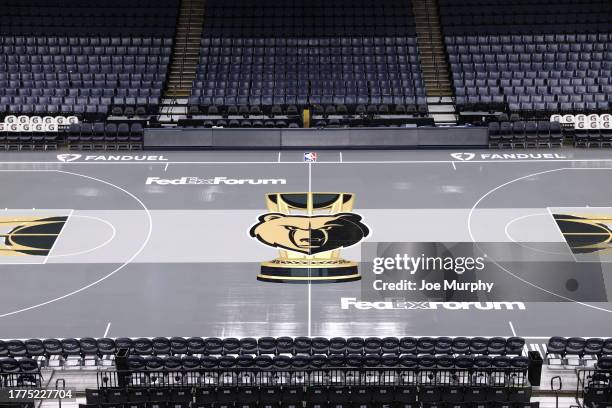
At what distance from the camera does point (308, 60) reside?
41.9 metres

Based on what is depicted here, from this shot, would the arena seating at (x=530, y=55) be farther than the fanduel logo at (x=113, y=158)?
Yes

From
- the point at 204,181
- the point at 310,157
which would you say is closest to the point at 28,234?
the point at 204,181

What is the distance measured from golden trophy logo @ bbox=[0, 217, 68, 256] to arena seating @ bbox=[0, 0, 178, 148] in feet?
33.1

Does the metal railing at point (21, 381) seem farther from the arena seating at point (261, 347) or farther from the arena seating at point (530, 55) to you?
the arena seating at point (530, 55)

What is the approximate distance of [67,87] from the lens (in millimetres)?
39906

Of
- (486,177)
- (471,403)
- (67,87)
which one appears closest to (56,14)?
(67,87)

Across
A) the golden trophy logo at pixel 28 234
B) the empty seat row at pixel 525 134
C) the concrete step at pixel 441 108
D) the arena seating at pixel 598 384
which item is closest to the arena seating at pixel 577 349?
the arena seating at pixel 598 384

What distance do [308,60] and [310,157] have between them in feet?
26.5

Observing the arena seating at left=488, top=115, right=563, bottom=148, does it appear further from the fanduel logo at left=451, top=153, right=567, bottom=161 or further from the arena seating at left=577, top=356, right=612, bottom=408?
the arena seating at left=577, top=356, right=612, bottom=408

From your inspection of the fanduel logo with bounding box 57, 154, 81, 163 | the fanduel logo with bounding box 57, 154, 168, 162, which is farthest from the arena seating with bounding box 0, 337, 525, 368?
the fanduel logo with bounding box 57, 154, 81, 163

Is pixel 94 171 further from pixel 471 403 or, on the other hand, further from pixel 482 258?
pixel 471 403

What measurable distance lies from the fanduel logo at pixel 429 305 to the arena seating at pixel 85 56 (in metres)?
17.2

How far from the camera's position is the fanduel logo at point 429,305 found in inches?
943

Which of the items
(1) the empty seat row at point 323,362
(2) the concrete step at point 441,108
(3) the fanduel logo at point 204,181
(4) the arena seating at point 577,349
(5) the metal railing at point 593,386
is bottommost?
(5) the metal railing at point 593,386
